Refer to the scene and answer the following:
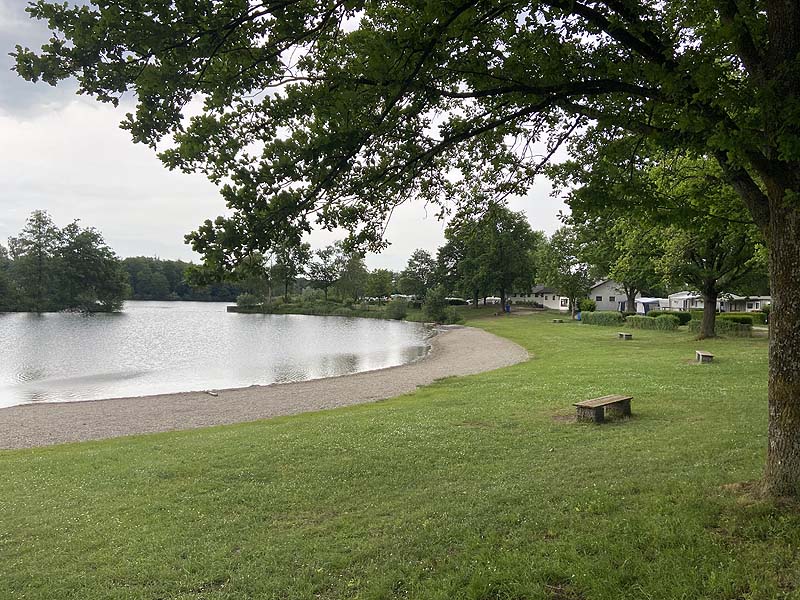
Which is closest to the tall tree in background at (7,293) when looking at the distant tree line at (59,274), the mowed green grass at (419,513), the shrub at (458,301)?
the distant tree line at (59,274)

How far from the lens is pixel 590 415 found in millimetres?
10180

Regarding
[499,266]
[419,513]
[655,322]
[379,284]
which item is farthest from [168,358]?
[379,284]

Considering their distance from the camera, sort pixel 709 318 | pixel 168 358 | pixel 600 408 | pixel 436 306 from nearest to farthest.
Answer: pixel 600 408
pixel 709 318
pixel 168 358
pixel 436 306

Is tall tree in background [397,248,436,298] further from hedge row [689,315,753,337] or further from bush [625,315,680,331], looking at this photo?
hedge row [689,315,753,337]

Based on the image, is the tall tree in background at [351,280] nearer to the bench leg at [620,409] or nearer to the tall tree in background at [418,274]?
the tall tree in background at [418,274]

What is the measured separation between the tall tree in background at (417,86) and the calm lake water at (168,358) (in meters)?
19.4

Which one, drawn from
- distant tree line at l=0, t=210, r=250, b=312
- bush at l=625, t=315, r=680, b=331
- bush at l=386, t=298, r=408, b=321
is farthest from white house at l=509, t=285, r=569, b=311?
distant tree line at l=0, t=210, r=250, b=312

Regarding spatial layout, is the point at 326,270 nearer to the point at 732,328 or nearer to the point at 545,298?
the point at 545,298

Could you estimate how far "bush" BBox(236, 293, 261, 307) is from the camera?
98.2 meters

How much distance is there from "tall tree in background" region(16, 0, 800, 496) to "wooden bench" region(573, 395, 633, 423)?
4.96 meters

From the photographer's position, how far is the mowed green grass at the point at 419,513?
421 centimetres

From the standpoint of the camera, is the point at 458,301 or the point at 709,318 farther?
the point at 458,301

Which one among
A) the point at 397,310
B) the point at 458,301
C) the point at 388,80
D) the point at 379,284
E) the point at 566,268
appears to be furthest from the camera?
the point at 379,284

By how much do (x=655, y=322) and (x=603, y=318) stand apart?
8818 millimetres
